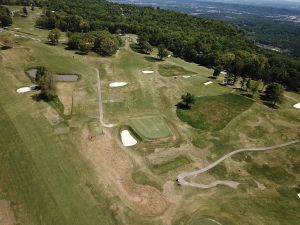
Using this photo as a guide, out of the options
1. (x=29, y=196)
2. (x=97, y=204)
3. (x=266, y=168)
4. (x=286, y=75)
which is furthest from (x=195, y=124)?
(x=286, y=75)

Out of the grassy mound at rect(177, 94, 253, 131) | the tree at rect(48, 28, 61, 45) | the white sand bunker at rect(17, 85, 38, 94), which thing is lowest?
the grassy mound at rect(177, 94, 253, 131)

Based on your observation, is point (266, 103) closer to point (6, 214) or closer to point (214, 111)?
point (214, 111)

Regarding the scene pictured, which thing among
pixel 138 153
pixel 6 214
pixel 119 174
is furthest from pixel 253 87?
pixel 6 214

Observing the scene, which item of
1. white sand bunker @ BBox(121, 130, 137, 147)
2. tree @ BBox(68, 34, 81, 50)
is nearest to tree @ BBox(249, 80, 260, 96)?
white sand bunker @ BBox(121, 130, 137, 147)

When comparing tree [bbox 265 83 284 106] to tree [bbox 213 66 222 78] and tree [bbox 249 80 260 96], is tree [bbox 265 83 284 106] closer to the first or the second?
tree [bbox 249 80 260 96]

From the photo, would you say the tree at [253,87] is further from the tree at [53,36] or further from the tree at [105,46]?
the tree at [53,36]

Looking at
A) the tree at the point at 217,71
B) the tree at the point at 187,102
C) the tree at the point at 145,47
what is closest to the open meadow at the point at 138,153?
the tree at the point at 187,102

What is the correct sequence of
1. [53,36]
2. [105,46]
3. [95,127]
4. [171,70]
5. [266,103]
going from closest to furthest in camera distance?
[95,127]
[266,103]
[171,70]
[105,46]
[53,36]
